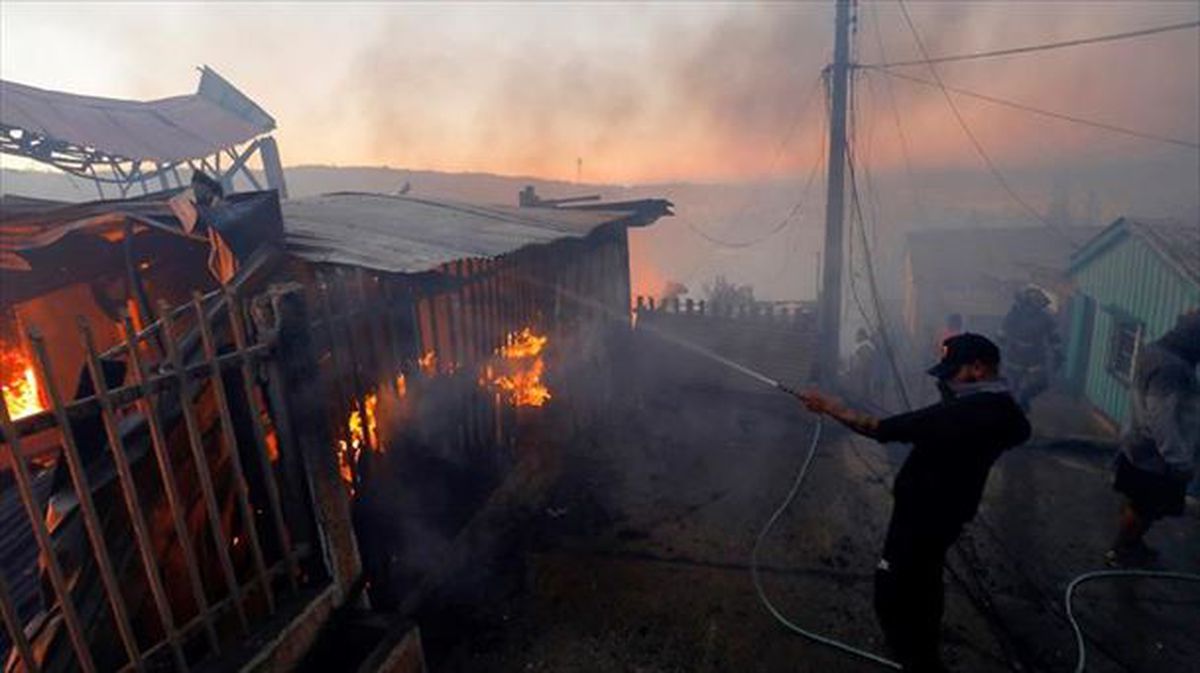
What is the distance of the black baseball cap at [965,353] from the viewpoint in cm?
395

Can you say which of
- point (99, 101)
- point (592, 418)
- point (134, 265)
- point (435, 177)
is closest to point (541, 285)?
point (592, 418)

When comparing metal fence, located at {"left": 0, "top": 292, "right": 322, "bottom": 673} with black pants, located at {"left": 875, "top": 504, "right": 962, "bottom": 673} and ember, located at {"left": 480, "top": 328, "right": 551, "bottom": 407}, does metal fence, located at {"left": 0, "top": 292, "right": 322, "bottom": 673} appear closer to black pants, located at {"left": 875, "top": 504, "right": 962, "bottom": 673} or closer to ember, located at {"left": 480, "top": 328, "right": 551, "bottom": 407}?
ember, located at {"left": 480, "top": 328, "right": 551, "bottom": 407}

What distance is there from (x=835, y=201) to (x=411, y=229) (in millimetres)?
9757

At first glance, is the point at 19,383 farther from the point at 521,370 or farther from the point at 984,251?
the point at 984,251

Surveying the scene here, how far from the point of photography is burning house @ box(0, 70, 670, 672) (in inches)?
122

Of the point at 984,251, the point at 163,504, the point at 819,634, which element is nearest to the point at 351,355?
the point at 163,504

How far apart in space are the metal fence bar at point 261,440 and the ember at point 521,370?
132 inches

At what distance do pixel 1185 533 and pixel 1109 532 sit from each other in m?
0.79

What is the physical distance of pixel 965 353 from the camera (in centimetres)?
400

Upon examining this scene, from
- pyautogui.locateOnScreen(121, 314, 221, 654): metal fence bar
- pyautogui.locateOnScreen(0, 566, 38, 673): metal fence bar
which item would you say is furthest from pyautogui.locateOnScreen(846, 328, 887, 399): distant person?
pyautogui.locateOnScreen(0, 566, 38, 673): metal fence bar

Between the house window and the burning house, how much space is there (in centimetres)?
1169

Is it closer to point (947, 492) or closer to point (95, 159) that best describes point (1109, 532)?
point (947, 492)

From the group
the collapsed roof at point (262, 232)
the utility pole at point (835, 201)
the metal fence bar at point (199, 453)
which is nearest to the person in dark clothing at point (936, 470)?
the collapsed roof at point (262, 232)

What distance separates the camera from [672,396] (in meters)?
11.6
